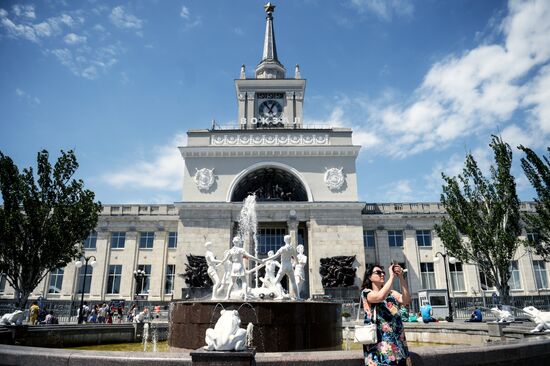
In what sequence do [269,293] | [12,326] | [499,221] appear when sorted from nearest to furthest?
[12,326]
[269,293]
[499,221]

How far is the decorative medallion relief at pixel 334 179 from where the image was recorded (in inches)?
1460

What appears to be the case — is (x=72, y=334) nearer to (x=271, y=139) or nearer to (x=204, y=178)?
(x=204, y=178)

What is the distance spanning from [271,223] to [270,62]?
2389 cm

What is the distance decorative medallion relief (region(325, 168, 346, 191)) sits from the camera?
122 ft

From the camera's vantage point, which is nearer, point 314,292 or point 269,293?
point 269,293

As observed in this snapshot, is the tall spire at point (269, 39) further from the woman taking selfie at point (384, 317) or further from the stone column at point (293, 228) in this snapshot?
the woman taking selfie at point (384, 317)

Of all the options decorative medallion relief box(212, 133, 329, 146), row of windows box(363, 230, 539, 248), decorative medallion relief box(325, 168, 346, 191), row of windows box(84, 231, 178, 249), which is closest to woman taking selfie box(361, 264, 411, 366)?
decorative medallion relief box(325, 168, 346, 191)

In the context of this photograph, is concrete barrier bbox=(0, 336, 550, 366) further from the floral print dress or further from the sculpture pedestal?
the floral print dress

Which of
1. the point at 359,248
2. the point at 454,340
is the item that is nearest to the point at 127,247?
the point at 359,248

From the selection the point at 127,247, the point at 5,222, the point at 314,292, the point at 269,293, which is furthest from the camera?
the point at 127,247

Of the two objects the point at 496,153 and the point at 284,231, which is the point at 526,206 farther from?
the point at 284,231

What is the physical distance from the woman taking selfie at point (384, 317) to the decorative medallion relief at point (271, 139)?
112ft

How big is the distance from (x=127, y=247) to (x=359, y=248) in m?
24.9

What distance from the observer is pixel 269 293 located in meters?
12.9
